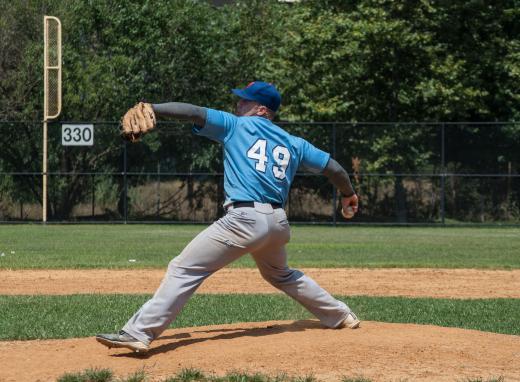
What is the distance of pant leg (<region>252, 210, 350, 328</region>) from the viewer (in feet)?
22.1

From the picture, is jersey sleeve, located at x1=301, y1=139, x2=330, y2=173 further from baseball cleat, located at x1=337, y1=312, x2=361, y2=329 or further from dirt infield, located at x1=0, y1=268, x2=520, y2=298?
dirt infield, located at x1=0, y1=268, x2=520, y2=298

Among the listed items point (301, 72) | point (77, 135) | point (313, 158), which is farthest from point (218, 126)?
point (301, 72)

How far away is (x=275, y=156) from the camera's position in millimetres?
6422

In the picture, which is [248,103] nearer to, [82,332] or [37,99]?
[82,332]

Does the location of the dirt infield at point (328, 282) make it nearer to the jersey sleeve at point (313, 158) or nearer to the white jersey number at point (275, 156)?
the jersey sleeve at point (313, 158)

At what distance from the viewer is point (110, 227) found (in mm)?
26500

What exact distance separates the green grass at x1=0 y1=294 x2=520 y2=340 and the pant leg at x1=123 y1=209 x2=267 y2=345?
186 cm

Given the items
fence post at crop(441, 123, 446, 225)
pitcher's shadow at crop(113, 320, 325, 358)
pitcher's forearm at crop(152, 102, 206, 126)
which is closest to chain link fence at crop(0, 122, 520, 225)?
fence post at crop(441, 123, 446, 225)

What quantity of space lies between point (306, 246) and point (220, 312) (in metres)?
9.77

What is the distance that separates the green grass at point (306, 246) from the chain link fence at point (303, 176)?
0.59 meters

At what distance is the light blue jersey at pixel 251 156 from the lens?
20.7 feet

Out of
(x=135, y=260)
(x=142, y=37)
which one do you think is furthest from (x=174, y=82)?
(x=135, y=260)

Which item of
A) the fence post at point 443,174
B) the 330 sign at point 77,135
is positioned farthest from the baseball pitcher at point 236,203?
the 330 sign at point 77,135

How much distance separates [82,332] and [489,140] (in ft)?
68.0
